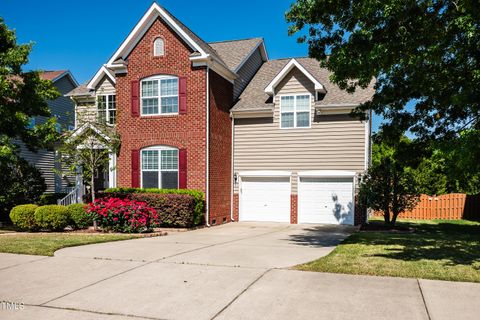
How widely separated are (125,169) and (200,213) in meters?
4.28

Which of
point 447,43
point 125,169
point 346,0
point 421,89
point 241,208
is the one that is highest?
point 346,0

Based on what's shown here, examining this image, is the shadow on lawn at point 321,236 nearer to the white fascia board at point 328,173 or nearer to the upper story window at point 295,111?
the white fascia board at point 328,173

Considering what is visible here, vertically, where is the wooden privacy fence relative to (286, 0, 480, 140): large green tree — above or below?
below

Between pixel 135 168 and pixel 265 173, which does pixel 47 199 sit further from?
pixel 265 173

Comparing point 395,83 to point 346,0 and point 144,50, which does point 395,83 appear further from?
point 144,50

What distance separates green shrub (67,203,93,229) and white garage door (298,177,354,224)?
9.13 metres

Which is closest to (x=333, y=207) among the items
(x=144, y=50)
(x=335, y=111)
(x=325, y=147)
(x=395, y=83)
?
(x=325, y=147)

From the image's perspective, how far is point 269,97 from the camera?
63.9 ft

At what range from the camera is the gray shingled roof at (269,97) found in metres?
17.9

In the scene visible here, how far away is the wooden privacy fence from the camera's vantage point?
22.2m

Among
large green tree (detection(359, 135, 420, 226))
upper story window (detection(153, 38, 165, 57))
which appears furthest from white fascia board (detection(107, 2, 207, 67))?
large green tree (detection(359, 135, 420, 226))

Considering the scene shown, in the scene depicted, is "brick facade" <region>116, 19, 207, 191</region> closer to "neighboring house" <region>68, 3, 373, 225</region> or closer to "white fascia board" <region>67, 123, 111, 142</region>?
Result: "neighboring house" <region>68, 3, 373, 225</region>

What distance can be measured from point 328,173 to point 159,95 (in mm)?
8238

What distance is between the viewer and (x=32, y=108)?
53.8 ft
